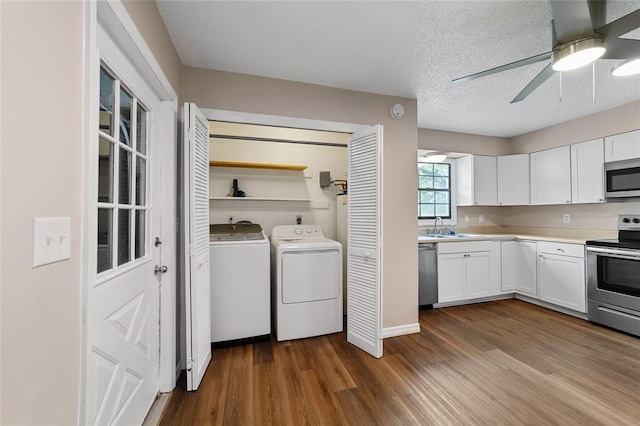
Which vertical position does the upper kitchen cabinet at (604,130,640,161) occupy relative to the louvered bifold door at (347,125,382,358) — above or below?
above

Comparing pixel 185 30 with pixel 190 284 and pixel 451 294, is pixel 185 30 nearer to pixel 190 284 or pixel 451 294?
pixel 190 284

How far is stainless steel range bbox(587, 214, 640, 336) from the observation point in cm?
266

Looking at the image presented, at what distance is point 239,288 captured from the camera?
249 cm

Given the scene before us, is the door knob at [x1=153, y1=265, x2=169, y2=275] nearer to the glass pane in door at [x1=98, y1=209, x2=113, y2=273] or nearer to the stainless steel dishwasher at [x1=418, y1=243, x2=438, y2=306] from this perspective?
the glass pane in door at [x1=98, y1=209, x2=113, y2=273]

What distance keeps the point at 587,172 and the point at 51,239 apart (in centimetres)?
485

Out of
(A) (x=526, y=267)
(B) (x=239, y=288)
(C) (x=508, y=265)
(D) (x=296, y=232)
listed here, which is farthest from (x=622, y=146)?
(B) (x=239, y=288)

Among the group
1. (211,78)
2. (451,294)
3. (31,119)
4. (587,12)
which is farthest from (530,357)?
(211,78)

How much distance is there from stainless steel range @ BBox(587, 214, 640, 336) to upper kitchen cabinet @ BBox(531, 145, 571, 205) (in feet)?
2.48

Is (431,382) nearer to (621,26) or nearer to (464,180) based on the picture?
(621,26)

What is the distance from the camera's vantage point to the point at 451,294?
3.49 m

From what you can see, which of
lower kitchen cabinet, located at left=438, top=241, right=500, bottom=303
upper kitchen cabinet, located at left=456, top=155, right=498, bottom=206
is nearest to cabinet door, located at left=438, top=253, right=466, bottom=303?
lower kitchen cabinet, located at left=438, top=241, right=500, bottom=303

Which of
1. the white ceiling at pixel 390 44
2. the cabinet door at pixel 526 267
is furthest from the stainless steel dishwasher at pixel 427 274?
the white ceiling at pixel 390 44

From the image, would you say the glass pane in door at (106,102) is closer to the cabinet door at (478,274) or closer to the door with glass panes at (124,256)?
the door with glass panes at (124,256)

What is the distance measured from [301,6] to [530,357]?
3.19 metres
